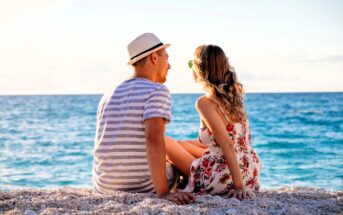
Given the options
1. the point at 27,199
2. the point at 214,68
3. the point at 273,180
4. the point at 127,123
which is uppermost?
the point at 214,68

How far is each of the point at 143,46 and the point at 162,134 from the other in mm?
833

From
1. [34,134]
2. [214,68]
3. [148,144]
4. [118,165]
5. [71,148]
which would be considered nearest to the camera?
[148,144]

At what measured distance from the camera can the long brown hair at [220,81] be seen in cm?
414

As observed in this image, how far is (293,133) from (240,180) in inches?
762

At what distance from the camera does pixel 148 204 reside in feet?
11.6

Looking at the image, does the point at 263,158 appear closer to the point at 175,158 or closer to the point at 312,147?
the point at 312,147

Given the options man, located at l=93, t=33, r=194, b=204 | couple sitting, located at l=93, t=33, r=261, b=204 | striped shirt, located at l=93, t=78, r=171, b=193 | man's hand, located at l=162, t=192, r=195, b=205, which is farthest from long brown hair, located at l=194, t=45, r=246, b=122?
man's hand, located at l=162, t=192, r=195, b=205

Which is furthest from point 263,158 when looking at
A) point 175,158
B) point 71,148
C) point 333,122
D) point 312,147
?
point 333,122

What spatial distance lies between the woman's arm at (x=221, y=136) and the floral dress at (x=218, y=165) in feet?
0.52

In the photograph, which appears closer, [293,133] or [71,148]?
[71,148]

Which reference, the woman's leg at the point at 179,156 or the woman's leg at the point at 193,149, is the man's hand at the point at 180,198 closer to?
the woman's leg at the point at 179,156

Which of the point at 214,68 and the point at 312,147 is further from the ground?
the point at 214,68

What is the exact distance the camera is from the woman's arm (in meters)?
3.97

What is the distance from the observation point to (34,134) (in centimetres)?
2209
